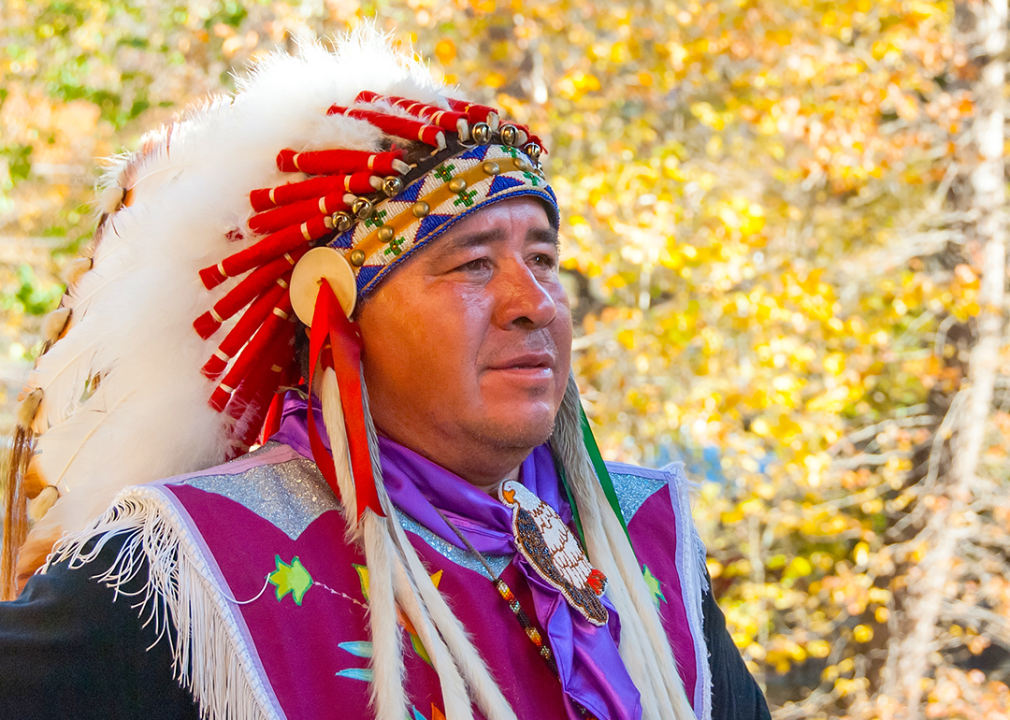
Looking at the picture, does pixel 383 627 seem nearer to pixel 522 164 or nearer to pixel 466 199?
pixel 466 199

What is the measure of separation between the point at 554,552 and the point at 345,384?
1.54 feet

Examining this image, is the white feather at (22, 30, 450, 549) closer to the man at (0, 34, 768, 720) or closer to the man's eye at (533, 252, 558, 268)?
the man at (0, 34, 768, 720)

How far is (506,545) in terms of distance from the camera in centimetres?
160

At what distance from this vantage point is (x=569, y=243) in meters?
4.59

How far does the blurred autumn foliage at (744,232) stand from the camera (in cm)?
459

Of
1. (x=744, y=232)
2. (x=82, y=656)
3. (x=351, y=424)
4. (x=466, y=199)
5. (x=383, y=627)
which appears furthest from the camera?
(x=744, y=232)

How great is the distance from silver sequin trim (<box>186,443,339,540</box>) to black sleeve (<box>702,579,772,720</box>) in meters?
0.81

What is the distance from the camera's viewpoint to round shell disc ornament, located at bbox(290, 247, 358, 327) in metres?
1.59

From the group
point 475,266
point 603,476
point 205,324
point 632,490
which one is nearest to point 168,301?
point 205,324

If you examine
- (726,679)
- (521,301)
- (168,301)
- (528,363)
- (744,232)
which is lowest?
(726,679)

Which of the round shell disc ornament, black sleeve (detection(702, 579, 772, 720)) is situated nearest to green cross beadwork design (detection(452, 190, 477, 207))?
the round shell disc ornament

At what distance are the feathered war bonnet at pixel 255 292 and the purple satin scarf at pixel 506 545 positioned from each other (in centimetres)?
6

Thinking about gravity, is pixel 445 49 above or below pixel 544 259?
above

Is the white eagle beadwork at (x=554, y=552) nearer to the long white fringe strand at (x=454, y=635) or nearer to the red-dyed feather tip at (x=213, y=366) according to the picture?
the long white fringe strand at (x=454, y=635)
